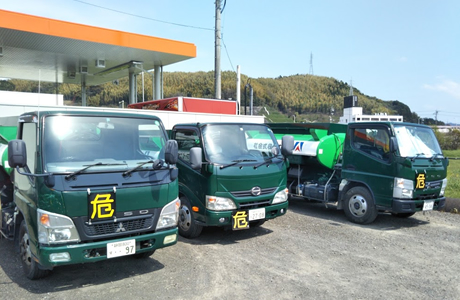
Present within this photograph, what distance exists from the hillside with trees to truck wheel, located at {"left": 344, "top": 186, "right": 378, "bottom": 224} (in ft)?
109

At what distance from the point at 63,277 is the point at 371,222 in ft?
19.6

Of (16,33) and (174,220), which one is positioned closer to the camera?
(174,220)

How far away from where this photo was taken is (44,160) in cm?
441

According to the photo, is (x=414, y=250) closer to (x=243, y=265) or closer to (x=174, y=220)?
(x=243, y=265)

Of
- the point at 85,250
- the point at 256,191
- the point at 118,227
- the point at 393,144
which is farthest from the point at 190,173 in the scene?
the point at 393,144

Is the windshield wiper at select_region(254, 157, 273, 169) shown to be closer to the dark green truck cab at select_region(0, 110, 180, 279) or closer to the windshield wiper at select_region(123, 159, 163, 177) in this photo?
the dark green truck cab at select_region(0, 110, 180, 279)

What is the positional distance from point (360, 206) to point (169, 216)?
4.69 metres

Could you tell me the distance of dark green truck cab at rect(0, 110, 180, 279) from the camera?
13.7ft

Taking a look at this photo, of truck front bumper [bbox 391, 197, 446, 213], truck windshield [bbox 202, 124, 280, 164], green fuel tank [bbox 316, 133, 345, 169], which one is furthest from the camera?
green fuel tank [bbox 316, 133, 345, 169]

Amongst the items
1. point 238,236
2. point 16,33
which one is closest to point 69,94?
point 16,33

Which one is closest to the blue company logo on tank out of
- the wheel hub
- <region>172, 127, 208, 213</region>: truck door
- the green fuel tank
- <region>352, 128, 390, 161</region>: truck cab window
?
the green fuel tank

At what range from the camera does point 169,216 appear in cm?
495

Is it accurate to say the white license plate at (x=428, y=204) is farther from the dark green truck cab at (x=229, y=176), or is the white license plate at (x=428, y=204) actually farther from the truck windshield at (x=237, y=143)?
the truck windshield at (x=237, y=143)

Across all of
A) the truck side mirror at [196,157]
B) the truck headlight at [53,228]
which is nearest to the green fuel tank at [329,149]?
the truck side mirror at [196,157]
